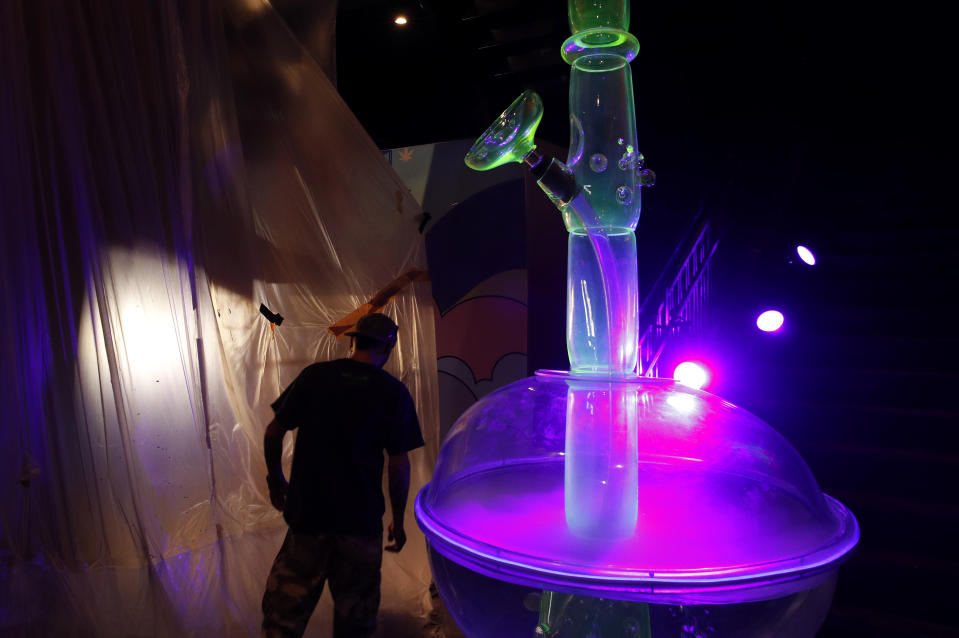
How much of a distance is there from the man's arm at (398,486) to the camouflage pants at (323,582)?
147 millimetres

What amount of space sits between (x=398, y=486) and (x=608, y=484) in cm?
176

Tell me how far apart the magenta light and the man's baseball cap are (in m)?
3.36

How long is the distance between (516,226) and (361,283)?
1.31 m

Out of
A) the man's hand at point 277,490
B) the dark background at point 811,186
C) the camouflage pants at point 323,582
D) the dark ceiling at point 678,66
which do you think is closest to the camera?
the camouflage pants at point 323,582

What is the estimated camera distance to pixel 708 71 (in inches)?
228

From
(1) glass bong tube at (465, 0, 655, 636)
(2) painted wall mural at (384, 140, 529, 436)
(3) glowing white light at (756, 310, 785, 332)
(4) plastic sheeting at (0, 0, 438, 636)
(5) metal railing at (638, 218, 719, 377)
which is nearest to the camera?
(1) glass bong tube at (465, 0, 655, 636)

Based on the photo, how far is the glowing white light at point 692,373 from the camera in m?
3.76

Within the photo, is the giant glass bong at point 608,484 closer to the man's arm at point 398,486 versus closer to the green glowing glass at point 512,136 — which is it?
the green glowing glass at point 512,136

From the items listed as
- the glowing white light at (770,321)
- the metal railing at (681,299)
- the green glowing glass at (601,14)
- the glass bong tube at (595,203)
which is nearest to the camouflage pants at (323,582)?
the glass bong tube at (595,203)

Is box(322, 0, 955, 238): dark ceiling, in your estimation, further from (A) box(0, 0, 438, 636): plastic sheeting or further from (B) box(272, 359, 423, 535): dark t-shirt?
(B) box(272, 359, 423, 535): dark t-shirt

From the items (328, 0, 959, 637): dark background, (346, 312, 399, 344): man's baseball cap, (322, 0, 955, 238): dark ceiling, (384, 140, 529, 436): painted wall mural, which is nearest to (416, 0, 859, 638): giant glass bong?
(346, 312, 399, 344): man's baseball cap

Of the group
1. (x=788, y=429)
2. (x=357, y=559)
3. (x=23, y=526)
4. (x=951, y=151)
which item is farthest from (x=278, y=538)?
(x=951, y=151)

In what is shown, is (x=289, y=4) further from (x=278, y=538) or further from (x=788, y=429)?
(x=788, y=429)

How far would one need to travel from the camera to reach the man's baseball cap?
2273mm
